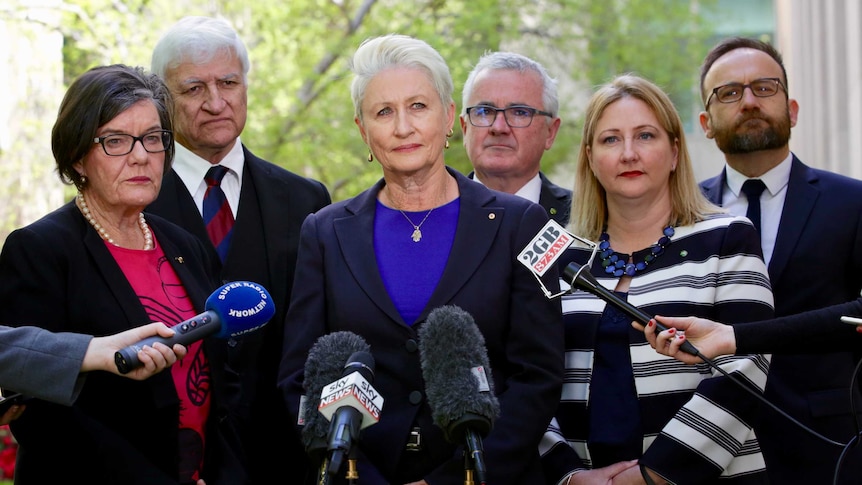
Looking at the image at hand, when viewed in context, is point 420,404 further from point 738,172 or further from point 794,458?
point 738,172

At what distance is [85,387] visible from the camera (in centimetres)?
409

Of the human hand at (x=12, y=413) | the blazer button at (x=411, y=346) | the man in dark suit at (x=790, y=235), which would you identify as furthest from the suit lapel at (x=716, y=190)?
the human hand at (x=12, y=413)

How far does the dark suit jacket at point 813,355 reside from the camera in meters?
4.88

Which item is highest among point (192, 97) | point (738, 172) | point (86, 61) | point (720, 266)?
point (86, 61)

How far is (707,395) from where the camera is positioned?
4422 millimetres

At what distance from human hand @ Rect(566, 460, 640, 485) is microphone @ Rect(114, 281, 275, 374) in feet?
4.73

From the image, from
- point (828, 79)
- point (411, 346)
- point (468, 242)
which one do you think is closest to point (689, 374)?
point (468, 242)

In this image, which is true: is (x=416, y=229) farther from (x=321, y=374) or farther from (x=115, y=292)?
(x=115, y=292)

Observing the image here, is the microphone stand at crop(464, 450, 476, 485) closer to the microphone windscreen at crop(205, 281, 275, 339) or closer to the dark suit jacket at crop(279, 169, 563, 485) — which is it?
the dark suit jacket at crop(279, 169, 563, 485)

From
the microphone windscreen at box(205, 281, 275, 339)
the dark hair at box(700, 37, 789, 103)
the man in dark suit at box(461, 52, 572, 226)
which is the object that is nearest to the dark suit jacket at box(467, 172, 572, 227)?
the man in dark suit at box(461, 52, 572, 226)

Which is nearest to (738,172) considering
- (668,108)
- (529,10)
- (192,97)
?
(668,108)

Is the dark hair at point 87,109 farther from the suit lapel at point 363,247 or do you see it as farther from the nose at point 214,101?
the nose at point 214,101

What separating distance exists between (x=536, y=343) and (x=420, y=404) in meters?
0.48

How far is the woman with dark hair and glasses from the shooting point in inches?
157
